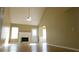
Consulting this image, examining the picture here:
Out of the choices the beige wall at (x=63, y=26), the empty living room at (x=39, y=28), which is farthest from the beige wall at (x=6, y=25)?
the beige wall at (x=63, y=26)

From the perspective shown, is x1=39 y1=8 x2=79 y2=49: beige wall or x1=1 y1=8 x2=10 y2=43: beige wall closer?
x1=1 y1=8 x2=10 y2=43: beige wall

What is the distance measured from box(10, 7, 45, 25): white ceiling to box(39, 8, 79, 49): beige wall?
14 cm

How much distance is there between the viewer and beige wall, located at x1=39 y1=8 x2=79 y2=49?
2.40 meters

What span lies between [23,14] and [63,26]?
1.01m

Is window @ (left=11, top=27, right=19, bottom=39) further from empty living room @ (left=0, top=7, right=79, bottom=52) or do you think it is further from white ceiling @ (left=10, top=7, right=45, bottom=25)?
white ceiling @ (left=10, top=7, right=45, bottom=25)

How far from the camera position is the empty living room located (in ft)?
7.54

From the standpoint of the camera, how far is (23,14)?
244cm

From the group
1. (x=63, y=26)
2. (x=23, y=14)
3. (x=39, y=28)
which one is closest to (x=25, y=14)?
(x=23, y=14)

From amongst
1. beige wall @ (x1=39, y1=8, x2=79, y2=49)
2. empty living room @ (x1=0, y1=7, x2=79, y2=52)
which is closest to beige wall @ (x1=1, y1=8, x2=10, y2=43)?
empty living room @ (x1=0, y1=7, x2=79, y2=52)

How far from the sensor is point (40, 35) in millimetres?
2562

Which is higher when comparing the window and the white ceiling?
the white ceiling

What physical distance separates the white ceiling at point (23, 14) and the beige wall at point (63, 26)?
0.14 m

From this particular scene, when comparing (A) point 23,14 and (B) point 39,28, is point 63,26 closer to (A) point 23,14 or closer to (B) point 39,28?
(B) point 39,28

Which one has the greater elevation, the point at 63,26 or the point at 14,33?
the point at 63,26
